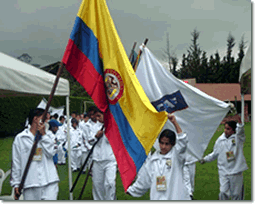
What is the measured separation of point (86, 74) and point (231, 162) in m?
3.42

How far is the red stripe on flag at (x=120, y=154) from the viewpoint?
400cm

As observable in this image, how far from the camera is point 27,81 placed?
525 centimetres

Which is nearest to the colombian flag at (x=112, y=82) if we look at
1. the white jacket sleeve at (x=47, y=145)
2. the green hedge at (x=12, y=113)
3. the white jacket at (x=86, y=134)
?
the white jacket sleeve at (x=47, y=145)

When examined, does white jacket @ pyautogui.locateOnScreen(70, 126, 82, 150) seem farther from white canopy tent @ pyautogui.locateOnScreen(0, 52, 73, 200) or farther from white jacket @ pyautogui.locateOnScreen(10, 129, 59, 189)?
white jacket @ pyautogui.locateOnScreen(10, 129, 59, 189)

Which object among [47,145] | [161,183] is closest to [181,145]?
[161,183]

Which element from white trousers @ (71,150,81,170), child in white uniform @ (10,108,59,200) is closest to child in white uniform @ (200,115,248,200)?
child in white uniform @ (10,108,59,200)

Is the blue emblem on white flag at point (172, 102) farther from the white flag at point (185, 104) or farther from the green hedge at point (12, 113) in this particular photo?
the green hedge at point (12, 113)

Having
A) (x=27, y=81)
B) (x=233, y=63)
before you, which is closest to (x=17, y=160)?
(x=27, y=81)

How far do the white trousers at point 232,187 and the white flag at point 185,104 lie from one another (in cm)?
66

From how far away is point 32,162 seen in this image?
4.77 meters

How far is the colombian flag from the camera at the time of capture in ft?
13.2

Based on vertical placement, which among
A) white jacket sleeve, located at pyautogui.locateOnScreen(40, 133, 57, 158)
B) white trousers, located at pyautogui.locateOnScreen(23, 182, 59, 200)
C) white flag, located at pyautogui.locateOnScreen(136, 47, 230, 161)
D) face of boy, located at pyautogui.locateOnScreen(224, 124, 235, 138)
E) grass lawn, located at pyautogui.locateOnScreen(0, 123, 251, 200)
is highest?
white flag, located at pyautogui.locateOnScreen(136, 47, 230, 161)

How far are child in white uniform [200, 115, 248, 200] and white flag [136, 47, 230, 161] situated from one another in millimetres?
364

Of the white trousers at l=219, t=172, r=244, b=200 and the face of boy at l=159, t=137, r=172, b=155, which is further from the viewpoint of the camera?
the white trousers at l=219, t=172, r=244, b=200
